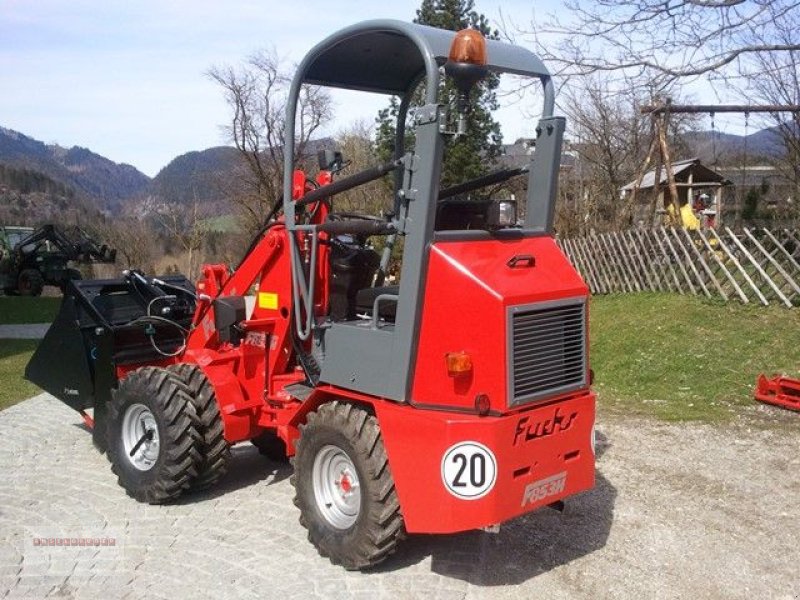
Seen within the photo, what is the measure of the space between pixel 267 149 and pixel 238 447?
84.1ft

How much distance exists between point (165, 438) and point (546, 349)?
282 cm

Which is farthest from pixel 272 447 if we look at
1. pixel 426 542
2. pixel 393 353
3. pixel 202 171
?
pixel 202 171

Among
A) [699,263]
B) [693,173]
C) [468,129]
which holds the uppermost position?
[693,173]

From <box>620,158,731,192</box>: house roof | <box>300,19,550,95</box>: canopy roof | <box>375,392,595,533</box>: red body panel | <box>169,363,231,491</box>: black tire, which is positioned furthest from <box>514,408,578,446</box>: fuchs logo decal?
<box>620,158,731,192</box>: house roof

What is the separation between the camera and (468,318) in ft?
13.3

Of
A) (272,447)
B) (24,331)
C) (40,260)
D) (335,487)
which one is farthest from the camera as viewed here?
(40,260)

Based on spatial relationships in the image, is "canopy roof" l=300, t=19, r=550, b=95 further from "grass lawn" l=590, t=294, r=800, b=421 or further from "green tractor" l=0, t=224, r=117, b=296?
"green tractor" l=0, t=224, r=117, b=296

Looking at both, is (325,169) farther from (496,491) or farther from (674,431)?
(674,431)

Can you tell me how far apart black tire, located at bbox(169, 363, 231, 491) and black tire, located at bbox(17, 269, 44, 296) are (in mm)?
20608

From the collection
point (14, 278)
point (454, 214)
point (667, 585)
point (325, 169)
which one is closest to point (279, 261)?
point (325, 169)

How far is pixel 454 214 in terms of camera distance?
4.73 metres

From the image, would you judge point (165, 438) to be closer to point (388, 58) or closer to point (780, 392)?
point (388, 58)

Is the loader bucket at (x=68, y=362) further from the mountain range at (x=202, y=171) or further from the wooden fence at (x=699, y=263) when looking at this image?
the wooden fence at (x=699, y=263)

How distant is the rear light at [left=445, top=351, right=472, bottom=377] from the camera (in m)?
4.01
